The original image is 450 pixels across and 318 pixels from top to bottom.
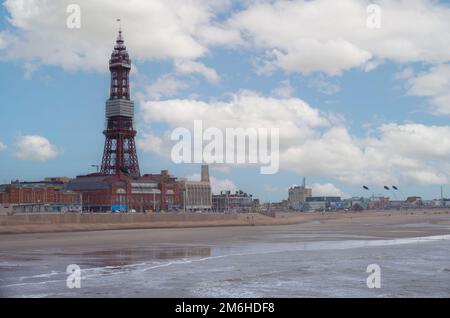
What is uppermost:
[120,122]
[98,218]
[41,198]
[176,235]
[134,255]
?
[120,122]

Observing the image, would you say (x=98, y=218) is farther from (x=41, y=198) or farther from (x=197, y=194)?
(x=197, y=194)

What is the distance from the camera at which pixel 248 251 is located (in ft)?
115

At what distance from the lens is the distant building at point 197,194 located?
561 feet

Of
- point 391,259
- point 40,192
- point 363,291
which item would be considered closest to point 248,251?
point 391,259

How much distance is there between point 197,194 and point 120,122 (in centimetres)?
3585

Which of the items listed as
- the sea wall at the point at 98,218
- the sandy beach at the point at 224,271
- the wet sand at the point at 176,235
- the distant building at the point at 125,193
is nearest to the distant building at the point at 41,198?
the distant building at the point at 125,193

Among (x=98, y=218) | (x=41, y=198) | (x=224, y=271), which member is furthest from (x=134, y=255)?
(x=41, y=198)

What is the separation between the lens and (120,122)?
158000mm

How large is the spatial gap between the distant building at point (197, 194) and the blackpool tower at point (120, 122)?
1952 cm

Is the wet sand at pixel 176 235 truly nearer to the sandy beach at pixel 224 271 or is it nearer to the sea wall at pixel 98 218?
the sandy beach at pixel 224 271

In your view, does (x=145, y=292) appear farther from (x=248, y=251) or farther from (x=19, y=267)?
(x=248, y=251)

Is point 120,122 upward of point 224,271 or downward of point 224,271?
upward
